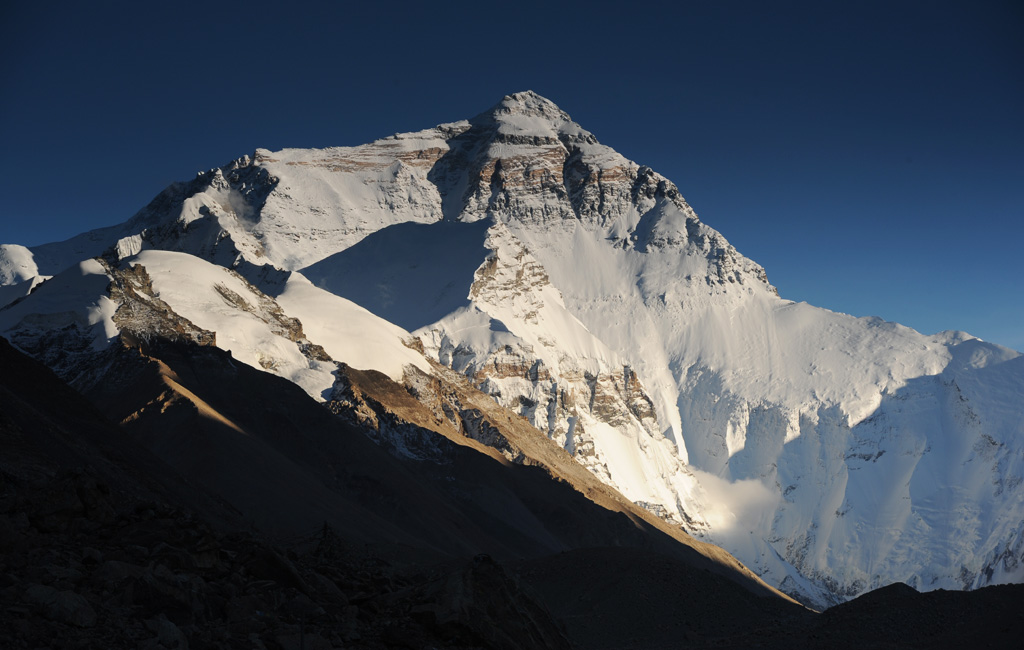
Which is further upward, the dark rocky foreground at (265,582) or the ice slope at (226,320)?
the ice slope at (226,320)

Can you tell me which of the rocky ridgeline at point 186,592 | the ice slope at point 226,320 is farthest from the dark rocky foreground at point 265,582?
the ice slope at point 226,320

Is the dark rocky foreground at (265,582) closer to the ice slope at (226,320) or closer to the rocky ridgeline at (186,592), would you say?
the rocky ridgeline at (186,592)

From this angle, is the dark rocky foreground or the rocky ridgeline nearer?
the rocky ridgeline

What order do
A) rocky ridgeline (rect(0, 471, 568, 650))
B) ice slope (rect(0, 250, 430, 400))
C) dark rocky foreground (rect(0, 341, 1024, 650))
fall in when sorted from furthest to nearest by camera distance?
ice slope (rect(0, 250, 430, 400))
dark rocky foreground (rect(0, 341, 1024, 650))
rocky ridgeline (rect(0, 471, 568, 650))

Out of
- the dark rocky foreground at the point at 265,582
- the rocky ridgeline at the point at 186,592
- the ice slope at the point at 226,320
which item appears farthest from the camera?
the ice slope at the point at 226,320

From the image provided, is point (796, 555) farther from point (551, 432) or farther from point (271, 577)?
point (271, 577)

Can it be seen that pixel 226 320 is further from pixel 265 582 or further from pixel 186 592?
pixel 186 592

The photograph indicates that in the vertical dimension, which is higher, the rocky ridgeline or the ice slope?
the ice slope

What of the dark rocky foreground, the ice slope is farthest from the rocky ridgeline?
the ice slope

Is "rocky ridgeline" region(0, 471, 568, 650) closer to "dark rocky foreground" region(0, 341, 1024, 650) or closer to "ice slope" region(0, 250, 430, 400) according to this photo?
"dark rocky foreground" region(0, 341, 1024, 650)
